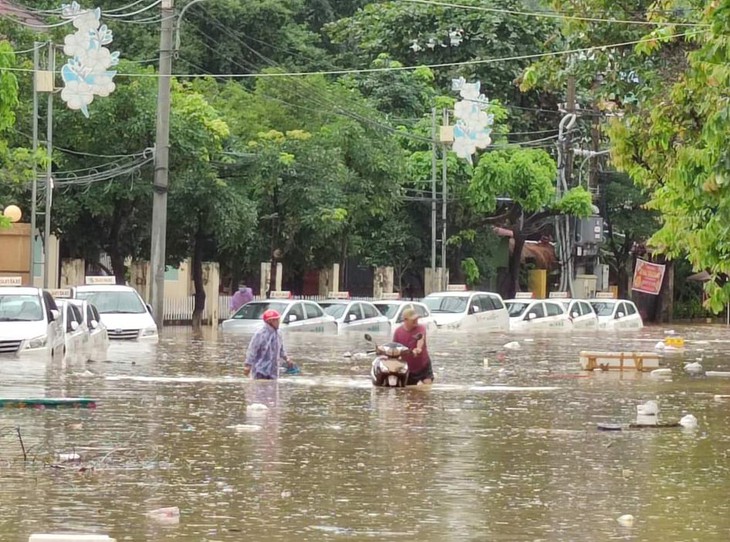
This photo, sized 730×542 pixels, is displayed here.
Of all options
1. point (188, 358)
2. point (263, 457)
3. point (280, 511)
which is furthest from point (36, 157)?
point (280, 511)

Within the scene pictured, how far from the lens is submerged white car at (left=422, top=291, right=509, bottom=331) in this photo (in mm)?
48188

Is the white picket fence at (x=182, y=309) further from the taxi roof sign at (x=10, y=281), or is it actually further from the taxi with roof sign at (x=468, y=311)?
the taxi roof sign at (x=10, y=281)

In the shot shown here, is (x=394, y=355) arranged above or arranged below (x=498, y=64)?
below

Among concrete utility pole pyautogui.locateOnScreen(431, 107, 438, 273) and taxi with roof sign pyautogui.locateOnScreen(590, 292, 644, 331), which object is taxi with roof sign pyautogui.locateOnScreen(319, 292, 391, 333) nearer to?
concrete utility pole pyautogui.locateOnScreen(431, 107, 438, 273)

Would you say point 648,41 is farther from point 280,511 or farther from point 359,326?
point 359,326

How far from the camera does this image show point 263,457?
15203 millimetres

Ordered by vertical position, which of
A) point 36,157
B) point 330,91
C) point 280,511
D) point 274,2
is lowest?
point 280,511

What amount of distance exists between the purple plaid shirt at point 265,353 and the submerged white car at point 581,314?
30.4 m

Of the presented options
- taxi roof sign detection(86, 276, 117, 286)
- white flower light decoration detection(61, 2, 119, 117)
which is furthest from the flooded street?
white flower light decoration detection(61, 2, 119, 117)

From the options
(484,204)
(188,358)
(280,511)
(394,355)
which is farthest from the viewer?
(484,204)

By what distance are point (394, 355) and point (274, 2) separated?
41.5 meters

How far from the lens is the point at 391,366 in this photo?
24703mm

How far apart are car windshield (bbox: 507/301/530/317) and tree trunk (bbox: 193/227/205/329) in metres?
10.4

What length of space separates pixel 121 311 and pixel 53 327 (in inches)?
340
